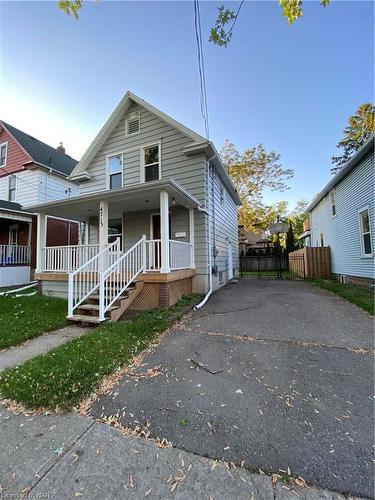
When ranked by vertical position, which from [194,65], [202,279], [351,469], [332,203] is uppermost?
[194,65]

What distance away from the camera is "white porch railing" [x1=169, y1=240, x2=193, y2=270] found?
22.9 ft

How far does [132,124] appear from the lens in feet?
33.0

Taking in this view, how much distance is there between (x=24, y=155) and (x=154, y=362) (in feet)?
51.4

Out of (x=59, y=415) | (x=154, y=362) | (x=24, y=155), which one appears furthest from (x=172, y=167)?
(x=24, y=155)

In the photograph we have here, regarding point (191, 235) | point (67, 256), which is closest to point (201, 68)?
point (191, 235)

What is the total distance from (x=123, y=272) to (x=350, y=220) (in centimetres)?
992

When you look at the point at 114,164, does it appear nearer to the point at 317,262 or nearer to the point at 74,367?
the point at 74,367

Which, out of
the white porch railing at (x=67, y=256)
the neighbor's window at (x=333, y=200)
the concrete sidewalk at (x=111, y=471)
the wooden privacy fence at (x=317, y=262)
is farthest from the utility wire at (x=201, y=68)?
the wooden privacy fence at (x=317, y=262)

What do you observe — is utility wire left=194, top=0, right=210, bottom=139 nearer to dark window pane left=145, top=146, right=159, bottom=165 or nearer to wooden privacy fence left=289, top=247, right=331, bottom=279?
dark window pane left=145, top=146, right=159, bottom=165

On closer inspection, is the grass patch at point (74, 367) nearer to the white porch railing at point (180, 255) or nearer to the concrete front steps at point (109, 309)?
the concrete front steps at point (109, 309)

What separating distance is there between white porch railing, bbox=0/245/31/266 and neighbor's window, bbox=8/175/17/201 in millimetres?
3788

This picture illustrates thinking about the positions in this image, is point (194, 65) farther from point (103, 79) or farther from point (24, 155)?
point (24, 155)

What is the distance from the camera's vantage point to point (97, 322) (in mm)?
5367

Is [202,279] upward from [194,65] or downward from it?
downward
